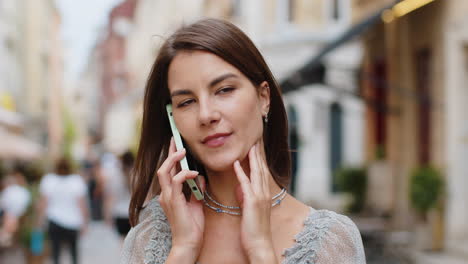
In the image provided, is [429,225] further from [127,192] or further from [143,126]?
[143,126]

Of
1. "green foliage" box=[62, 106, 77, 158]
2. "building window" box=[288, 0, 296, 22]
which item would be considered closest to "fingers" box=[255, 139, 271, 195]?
"building window" box=[288, 0, 296, 22]

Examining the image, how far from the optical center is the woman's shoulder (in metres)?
1.91

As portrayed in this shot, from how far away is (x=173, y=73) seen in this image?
1.96 metres

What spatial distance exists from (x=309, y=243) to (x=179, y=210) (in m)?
0.39

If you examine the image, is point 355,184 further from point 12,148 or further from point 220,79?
point 220,79

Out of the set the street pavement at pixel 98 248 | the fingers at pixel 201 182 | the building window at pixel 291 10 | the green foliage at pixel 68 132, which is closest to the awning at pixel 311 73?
the street pavement at pixel 98 248

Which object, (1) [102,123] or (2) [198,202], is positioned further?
(1) [102,123]

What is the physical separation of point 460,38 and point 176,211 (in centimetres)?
817

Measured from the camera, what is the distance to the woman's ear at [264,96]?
2.04 m

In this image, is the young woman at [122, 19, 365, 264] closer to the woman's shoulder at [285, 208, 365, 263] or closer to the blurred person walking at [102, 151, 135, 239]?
the woman's shoulder at [285, 208, 365, 263]

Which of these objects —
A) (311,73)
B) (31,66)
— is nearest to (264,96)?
(311,73)

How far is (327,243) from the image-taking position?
1.93 metres

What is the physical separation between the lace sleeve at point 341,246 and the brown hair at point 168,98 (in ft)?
0.84

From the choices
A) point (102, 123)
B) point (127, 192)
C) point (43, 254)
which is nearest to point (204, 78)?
point (127, 192)
